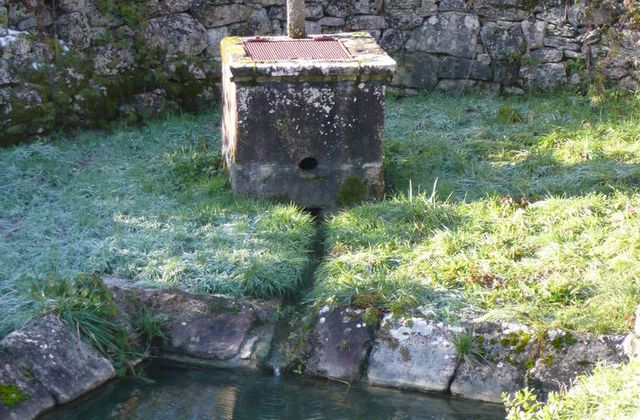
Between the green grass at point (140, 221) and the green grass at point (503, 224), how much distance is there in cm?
45

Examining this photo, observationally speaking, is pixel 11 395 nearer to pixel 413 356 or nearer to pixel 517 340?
pixel 413 356

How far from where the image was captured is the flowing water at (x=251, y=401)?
17.0 ft

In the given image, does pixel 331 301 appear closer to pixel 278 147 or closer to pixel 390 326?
pixel 390 326

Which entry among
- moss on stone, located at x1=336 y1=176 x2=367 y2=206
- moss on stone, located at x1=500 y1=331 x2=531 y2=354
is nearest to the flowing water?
moss on stone, located at x1=500 y1=331 x2=531 y2=354

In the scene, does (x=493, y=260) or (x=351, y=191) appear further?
(x=351, y=191)

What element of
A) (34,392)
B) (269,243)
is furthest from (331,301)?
(34,392)

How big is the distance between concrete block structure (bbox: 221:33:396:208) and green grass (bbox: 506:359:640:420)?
2.85 metres

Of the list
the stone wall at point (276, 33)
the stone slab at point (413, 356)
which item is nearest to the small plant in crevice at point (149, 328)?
the stone slab at point (413, 356)

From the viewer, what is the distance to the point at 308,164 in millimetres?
7312

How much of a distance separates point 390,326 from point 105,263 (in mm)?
Answer: 1956

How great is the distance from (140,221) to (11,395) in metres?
2.17

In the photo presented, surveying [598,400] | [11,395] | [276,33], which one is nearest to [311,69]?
[276,33]

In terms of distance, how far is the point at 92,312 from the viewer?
18.3 feet

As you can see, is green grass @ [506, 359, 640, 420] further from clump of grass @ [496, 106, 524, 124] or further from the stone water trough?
clump of grass @ [496, 106, 524, 124]
